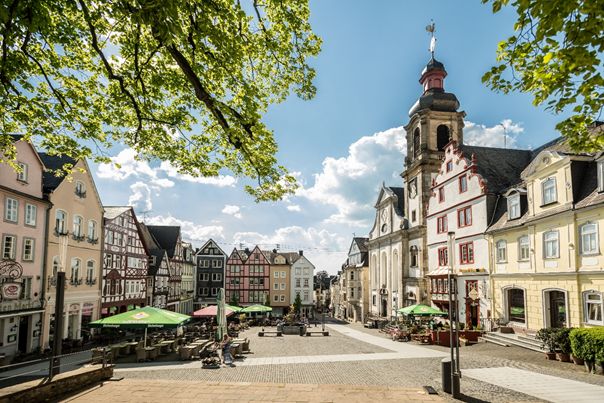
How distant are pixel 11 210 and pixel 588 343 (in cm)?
2772

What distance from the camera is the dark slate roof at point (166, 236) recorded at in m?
52.5

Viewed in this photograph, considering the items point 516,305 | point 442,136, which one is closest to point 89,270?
point 516,305

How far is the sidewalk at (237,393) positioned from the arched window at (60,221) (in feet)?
61.2

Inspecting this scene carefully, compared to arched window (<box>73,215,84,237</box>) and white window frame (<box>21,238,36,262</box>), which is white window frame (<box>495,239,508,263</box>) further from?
arched window (<box>73,215,84,237</box>)

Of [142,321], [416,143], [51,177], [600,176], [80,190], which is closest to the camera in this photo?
[600,176]

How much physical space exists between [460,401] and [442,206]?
24329 mm

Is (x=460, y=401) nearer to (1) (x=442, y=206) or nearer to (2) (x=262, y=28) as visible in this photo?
(2) (x=262, y=28)

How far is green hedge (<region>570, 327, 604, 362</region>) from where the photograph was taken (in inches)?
557

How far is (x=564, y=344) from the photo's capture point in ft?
53.8

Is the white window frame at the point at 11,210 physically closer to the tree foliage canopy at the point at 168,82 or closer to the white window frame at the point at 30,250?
the white window frame at the point at 30,250

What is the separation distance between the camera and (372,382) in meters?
13.4

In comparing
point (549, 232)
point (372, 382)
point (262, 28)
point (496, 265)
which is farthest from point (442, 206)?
point (262, 28)

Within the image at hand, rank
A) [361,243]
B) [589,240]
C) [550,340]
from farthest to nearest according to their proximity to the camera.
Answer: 1. [361,243]
2. [589,240]
3. [550,340]

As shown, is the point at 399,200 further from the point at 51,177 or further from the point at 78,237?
the point at 51,177
